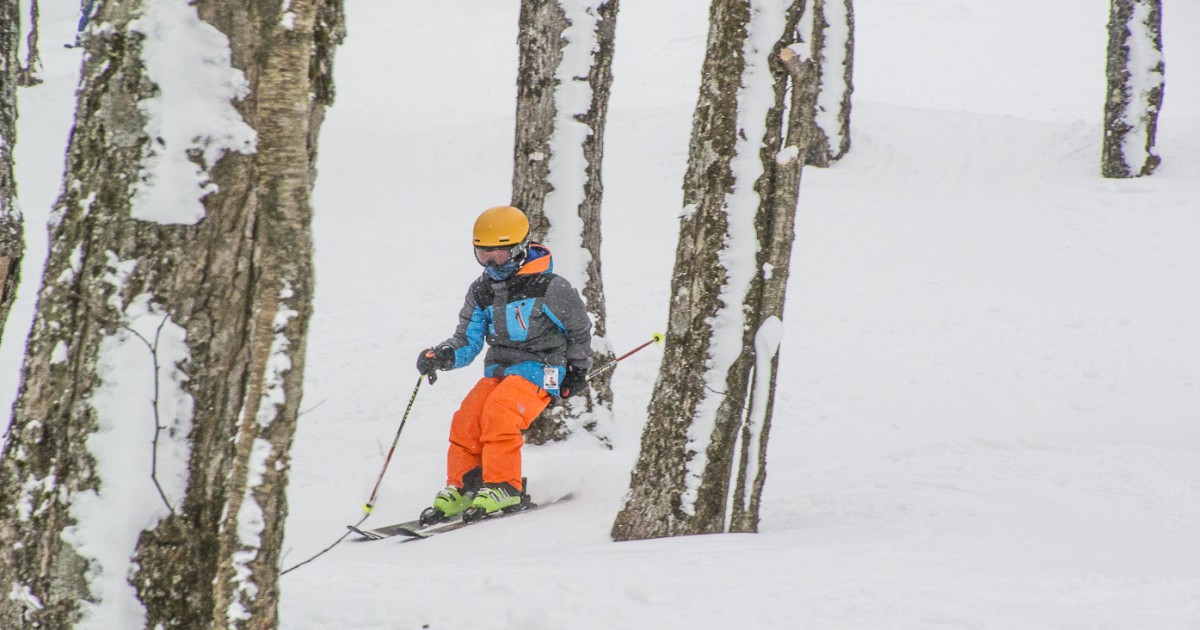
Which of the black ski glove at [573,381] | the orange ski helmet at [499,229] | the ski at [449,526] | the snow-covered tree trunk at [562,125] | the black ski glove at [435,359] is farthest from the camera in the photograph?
the snow-covered tree trunk at [562,125]

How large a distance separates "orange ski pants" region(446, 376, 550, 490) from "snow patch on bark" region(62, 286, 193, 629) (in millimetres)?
3398

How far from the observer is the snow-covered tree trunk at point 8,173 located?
4414mm

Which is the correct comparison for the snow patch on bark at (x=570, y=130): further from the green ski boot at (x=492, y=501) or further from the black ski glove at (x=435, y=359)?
the green ski boot at (x=492, y=501)

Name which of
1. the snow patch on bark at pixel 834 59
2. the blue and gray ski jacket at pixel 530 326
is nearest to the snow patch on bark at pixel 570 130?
the blue and gray ski jacket at pixel 530 326

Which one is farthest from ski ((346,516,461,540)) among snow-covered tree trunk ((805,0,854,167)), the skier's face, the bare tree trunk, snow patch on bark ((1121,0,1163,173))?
the bare tree trunk

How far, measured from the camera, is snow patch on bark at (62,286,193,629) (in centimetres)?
209

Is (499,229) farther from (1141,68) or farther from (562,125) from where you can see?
(1141,68)

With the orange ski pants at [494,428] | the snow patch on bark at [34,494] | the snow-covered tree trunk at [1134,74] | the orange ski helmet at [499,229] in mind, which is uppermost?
the snow-covered tree trunk at [1134,74]

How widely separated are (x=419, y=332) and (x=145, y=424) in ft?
25.2

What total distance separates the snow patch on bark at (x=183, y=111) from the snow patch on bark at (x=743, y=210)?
2.58m

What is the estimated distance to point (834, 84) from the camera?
1441 centimetres

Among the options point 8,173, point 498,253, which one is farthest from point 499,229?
point 8,173

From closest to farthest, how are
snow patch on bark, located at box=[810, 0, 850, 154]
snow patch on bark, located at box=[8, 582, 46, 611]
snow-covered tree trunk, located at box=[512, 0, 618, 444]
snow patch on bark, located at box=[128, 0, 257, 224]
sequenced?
snow patch on bark, located at box=[128, 0, 257, 224]
snow patch on bark, located at box=[8, 582, 46, 611]
snow-covered tree trunk, located at box=[512, 0, 618, 444]
snow patch on bark, located at box=[810, 0, 850, 154]

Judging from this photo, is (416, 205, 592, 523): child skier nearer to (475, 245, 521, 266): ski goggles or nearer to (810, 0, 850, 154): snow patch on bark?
(475, 245, 521, 266): ski goggles
